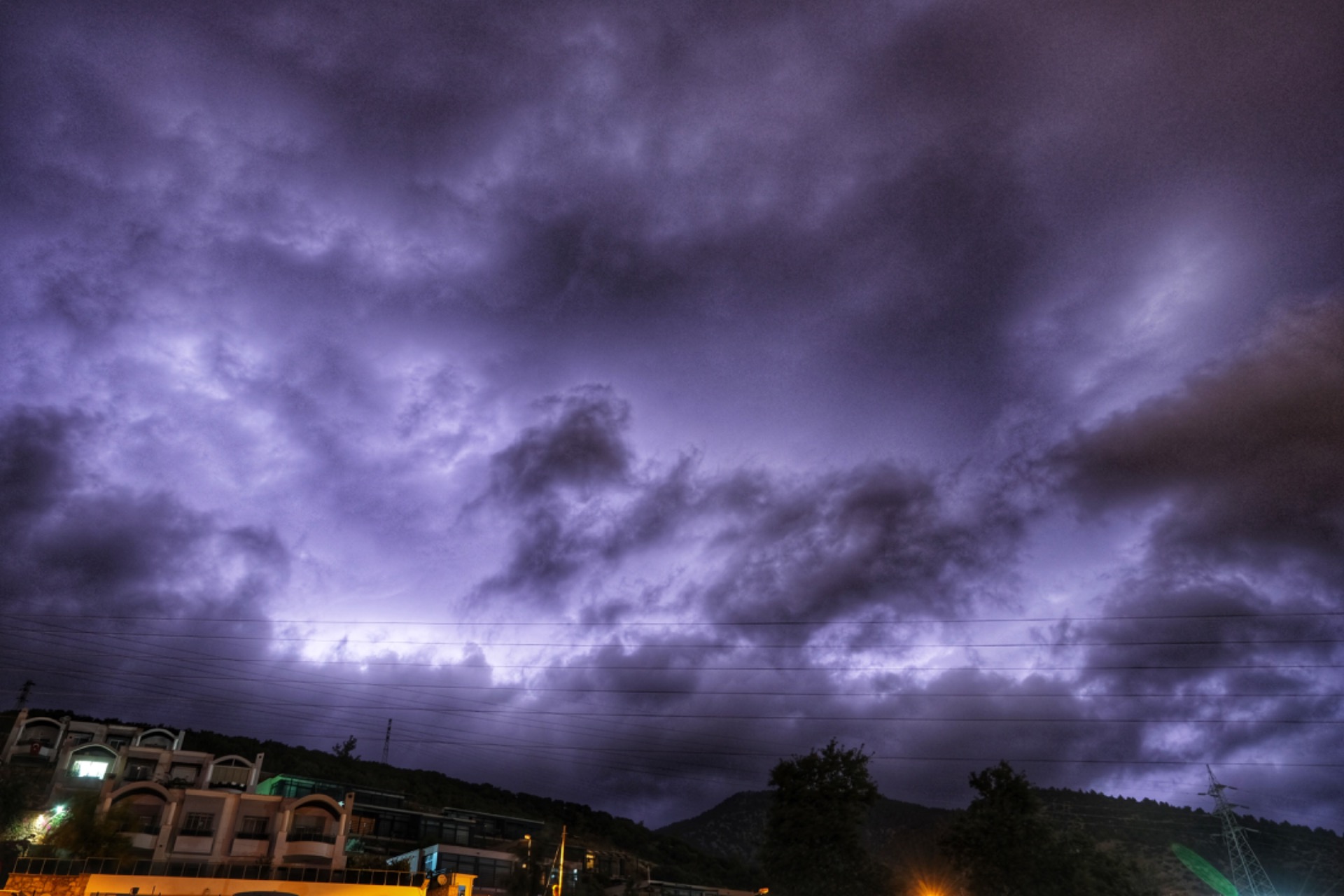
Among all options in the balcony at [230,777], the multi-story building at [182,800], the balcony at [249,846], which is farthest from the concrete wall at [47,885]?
the balcony at [230,777]

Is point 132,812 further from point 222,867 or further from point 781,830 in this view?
point 781,830

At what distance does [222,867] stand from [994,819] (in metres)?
73.6

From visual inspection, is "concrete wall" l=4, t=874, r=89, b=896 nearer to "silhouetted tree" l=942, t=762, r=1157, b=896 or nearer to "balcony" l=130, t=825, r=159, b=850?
"balcony" l=130, t=825, r=159, b=850

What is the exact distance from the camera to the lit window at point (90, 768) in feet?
269

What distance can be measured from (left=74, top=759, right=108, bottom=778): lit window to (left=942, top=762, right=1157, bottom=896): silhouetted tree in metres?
87.9

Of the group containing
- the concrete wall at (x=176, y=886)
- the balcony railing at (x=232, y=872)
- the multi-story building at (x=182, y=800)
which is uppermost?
the multi-story building at (x=182, y=800)

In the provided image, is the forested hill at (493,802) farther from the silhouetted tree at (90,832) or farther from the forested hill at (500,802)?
the silhouetted tree at (90,832)

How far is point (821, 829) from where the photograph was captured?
83750mm

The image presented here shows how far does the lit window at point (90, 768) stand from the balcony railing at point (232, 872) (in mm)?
17237

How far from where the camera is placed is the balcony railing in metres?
62.8

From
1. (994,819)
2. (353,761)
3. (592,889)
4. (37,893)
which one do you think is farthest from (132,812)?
(353,761)

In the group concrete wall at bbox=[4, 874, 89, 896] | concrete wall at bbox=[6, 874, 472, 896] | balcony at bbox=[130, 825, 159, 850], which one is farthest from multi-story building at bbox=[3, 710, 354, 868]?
concrete wall at bbox=[4, 874, 89, 896]

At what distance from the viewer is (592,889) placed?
93875 millimetres

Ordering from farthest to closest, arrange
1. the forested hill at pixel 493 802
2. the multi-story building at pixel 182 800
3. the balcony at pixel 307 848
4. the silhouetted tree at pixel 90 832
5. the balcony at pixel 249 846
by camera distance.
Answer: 1. the forested hill at pixel 493 802
2. the balcony at pixel 307 848
3. the balcony at pixel 249 846
4. the multi-story building at pixel 182 800
5. the silhouetted tree at pixel 90 832
